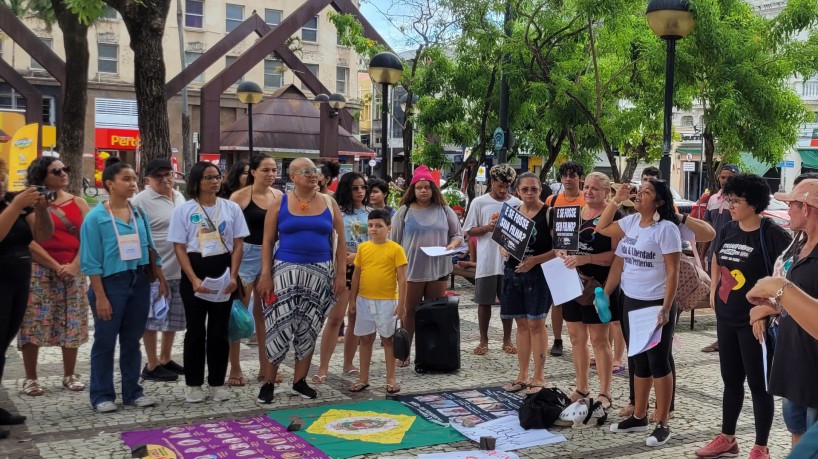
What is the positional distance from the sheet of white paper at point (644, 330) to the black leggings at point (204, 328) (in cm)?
299

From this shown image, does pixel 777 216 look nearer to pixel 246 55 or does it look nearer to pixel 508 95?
pixel 508 95

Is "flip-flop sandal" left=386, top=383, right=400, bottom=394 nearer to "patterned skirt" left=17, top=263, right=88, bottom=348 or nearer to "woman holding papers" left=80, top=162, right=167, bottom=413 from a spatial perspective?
"woman holding papers" left=80, top=162, right=167, bottom=413

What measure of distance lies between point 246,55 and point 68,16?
35.1ft

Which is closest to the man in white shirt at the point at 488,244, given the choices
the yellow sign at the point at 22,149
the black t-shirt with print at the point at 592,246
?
the black t-shirt with print at the point at 592,246

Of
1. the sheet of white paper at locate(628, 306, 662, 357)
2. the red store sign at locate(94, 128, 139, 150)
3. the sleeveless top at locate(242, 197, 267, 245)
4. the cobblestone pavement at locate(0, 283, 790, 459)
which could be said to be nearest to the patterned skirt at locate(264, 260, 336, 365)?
the cobblestone pavement at locate(0, 283, 790, 459)

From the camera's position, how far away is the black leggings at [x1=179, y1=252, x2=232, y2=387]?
6516mm

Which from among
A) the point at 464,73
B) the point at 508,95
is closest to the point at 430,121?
the point at 464,73

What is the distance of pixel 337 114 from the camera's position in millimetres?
29688

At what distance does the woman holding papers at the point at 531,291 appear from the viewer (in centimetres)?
702

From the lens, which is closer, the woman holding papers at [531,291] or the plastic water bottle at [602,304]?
the plastic water bottle at [602,304]

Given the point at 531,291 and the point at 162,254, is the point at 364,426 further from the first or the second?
the point at 162,254

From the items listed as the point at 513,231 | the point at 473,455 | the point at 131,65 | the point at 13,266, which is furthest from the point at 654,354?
the point at 131,65

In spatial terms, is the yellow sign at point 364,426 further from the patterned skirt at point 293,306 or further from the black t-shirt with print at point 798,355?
the black t-shirt with print at point 798,355

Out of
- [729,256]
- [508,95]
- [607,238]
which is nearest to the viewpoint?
[729,256]
